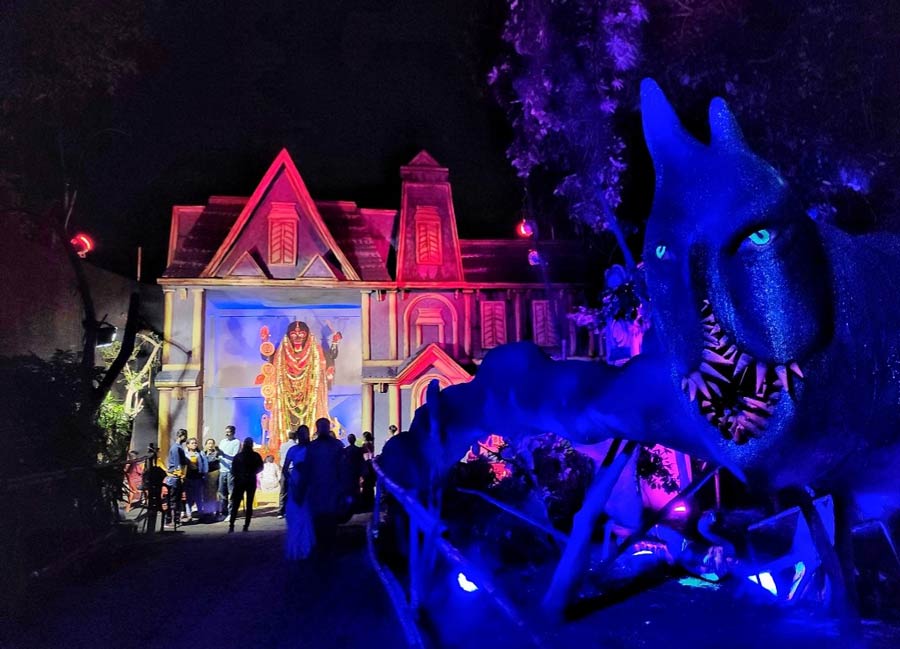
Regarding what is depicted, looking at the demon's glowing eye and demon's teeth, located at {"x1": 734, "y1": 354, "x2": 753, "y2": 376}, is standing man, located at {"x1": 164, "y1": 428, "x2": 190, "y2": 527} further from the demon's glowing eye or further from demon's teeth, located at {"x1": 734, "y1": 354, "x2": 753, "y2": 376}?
the demon's glowing eye

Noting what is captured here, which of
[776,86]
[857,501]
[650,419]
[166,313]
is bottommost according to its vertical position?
[857,501]

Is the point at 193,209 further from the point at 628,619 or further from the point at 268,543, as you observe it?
the point at 628,619

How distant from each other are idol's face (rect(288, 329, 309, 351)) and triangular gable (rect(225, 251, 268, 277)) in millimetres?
1930

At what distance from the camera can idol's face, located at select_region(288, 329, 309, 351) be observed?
54.3 feet

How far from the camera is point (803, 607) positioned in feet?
13.4

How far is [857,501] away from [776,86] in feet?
18.8

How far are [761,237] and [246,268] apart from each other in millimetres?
15469

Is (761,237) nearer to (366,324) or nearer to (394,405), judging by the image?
(394,405)

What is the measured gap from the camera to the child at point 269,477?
15.4 meters

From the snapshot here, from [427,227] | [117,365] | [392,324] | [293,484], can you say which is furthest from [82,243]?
[293,484]

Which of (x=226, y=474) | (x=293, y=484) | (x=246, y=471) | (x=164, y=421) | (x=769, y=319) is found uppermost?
(x=769, y=319)

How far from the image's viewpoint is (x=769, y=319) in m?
Answer: 1.91

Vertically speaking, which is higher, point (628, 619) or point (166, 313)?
point (166, 313)

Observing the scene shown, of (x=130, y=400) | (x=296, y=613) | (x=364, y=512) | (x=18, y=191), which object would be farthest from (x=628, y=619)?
(x=130, y=400)
